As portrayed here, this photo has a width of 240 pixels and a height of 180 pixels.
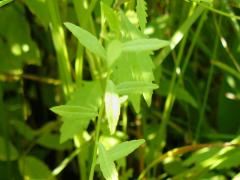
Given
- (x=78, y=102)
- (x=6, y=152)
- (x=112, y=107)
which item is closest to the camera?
(x=112, y=107)

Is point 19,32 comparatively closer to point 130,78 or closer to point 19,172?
point 19,172

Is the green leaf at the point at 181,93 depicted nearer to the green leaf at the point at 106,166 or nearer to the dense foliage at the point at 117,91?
the dense foliage at the point at 117,91

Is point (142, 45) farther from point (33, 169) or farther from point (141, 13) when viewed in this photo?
point (33, 169)

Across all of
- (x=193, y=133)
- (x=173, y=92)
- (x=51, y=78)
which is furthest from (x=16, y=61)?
(x=193, y=133)

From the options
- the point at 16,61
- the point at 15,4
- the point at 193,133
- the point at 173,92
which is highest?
the point at 15,4

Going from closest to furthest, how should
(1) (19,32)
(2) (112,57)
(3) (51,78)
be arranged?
(2) (112,57), (1) (19,32), (3) (51,78)

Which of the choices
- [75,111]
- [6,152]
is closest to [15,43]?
[6,152]

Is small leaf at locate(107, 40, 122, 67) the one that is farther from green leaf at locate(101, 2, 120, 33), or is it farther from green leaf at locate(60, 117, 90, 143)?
green leaf at locate(60, 117, 90, 143)
